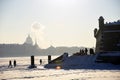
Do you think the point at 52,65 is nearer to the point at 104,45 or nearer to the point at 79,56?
the point at 79,56

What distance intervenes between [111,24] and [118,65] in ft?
29.0

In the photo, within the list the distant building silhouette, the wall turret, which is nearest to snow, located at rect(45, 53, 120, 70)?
the distant building silhouette

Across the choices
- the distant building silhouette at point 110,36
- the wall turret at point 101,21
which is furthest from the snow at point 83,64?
the wall turret at point 101,21

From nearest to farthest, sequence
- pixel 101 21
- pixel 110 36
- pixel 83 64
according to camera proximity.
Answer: pixel 83 64 < pixel 110 36 < pixel 101 21

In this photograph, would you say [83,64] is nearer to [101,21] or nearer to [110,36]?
[110,36]

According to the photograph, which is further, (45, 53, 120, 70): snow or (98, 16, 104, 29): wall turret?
(98, 16, 104, 29): wall turret

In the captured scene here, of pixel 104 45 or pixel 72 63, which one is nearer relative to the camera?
pixel 72 63

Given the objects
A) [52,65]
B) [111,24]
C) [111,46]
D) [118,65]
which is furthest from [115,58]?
→ [52,65]

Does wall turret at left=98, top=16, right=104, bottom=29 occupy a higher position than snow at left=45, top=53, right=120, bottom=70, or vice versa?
wall turret at left=98, top=16, right=104, bottom=29

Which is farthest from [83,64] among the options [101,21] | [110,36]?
[101,21]

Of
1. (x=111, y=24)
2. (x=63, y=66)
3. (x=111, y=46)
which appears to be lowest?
(x=63, y=66)

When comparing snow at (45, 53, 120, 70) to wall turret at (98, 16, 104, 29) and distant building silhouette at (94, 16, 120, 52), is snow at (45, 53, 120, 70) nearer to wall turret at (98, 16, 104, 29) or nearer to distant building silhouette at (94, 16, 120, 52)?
distant building silhouette at (94, 16, 120, 52)

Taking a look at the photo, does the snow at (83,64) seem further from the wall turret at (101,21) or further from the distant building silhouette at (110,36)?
the wall turret at (101,21)

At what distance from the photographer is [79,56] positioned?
46.1 meters
